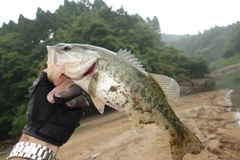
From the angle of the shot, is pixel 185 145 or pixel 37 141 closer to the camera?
A: pixel 37 141

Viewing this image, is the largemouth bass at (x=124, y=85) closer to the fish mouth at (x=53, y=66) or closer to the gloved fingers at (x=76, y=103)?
the fish mouth at (x=53, y=66)

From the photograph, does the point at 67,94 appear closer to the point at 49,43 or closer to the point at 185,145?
the point at 185,145

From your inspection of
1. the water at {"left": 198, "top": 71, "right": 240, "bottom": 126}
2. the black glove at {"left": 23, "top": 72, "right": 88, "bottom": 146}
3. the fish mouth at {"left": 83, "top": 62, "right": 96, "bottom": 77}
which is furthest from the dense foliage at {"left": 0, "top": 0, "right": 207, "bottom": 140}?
the fish mouth at {"left": 83, "top": 62, "right": 96, "bottom": 77}

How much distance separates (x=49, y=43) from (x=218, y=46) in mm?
85911

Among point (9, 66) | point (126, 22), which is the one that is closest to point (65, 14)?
point (126, 22)

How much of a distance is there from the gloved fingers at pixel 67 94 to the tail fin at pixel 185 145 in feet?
4.13

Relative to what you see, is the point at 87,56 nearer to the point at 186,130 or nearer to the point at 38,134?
the point at 38,134

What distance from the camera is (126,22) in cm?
4097

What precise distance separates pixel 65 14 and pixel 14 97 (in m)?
26.1

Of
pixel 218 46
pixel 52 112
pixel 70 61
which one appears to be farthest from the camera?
pixel 218 46

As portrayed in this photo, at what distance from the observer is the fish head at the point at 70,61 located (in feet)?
8.48

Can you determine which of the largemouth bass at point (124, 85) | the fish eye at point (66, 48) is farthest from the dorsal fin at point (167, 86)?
the fish eye at point (66, 48)

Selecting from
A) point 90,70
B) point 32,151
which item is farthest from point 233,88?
point 32,151

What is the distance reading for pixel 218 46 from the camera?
325ft
